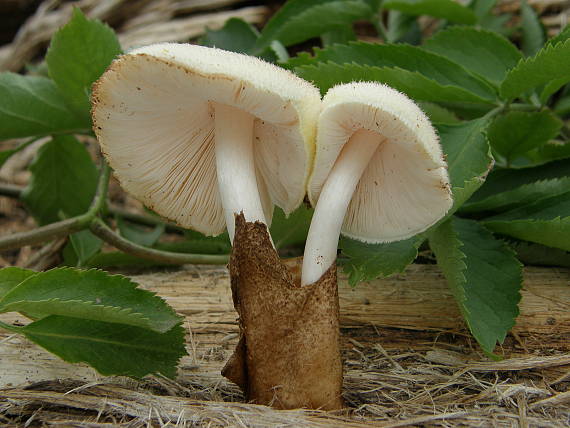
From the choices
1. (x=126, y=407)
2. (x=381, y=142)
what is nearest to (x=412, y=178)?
(x=381, y=142)

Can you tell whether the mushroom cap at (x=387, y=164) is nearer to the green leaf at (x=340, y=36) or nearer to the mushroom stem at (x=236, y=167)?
the mushroom stem at (x=236, y=167)

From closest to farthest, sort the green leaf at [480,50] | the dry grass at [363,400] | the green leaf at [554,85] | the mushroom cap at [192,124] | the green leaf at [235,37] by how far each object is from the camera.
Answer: the mushroom cap at [192,124] → the dry grass at [363,400] → the green leaf at [554,85] → the green leaf at [480,50] → the green leaf at [235,37]

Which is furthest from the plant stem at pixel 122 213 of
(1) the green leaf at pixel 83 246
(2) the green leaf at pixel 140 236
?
(1) the green leaf at pixel 83 246

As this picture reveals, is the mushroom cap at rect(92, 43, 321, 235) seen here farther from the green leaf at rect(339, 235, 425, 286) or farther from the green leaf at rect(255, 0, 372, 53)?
the green leaf at rect(255, 0, 372, 53)

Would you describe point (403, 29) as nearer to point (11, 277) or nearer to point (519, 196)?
point (519, 196)

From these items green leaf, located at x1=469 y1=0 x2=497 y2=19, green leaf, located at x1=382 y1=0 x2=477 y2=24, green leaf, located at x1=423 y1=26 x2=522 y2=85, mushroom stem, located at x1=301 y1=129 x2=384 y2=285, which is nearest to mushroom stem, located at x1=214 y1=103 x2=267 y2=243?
mushroom stem, located at x1=301 y1=129 x2=384 y2=285
